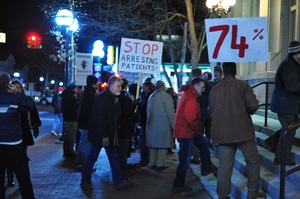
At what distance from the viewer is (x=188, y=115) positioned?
6809mm

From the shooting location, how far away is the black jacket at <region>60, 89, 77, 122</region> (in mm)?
10750

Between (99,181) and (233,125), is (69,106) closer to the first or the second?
(99,181)

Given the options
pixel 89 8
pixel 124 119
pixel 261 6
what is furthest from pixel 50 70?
pixel 124 119

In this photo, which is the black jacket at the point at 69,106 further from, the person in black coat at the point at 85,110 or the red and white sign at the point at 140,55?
the person in black coat at the point at 85,110

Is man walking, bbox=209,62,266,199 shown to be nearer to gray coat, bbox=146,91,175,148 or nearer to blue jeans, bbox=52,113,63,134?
gray coat, bbox=146,91,175,148

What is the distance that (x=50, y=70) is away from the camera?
74688mm

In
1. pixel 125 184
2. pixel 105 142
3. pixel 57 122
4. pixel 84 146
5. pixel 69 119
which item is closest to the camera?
pixel 105 142

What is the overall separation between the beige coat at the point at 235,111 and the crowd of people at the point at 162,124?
0.5 inches

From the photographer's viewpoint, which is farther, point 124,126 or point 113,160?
point 124,126

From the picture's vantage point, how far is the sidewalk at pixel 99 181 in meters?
6.89

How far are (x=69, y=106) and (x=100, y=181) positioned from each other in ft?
11.1

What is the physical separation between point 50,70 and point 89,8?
56.2 meters

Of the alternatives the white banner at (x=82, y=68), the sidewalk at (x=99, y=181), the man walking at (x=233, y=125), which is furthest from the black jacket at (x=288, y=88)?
the white banner at (x=82, y=68)

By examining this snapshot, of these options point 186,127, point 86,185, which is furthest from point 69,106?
point 186,127
